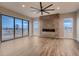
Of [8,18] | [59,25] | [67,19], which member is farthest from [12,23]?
[67,19]

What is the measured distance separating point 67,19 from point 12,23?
4.77m

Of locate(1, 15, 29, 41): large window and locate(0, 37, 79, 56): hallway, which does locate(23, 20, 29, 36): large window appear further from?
locate(0, 37, 79, 56): hallway

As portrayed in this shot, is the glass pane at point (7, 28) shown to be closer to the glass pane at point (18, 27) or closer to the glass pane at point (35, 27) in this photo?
the glass pane at point (18, 27)

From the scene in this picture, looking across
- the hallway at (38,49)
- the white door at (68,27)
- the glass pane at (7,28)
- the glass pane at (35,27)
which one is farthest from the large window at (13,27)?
the white door at (68,27)

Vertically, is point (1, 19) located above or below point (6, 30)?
above

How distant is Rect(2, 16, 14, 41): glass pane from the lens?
7172 mm

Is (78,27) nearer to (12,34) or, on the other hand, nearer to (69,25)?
(69,25)

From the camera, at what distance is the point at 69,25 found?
897cm

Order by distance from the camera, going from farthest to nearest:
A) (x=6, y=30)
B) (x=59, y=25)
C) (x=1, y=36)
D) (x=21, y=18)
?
Answer: (x=59, y=25), (x=21, y=18), (x=6, y=30), (x=1, y=36)

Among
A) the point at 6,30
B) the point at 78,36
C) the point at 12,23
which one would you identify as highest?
the point at 12,23

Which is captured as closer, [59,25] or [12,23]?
[12,23]

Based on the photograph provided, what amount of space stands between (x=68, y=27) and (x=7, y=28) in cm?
494

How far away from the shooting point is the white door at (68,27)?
8.93 m

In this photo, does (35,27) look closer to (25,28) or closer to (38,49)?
(25,28)
